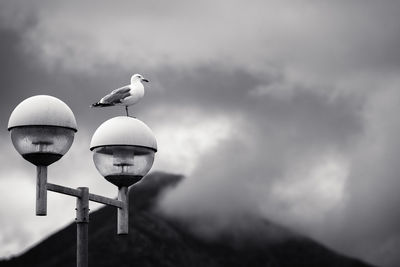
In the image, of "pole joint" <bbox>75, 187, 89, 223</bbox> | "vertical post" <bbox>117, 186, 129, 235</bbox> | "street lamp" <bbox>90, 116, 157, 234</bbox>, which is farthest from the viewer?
"vertical post" <bbox>117, 186, 129, 235</bbox>

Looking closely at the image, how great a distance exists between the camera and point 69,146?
15531 millimetres

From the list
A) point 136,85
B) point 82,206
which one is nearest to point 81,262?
point 82,206

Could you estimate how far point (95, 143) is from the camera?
666 inches

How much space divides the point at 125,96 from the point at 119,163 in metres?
3.31

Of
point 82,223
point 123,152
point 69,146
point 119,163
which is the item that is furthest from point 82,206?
point 123,152

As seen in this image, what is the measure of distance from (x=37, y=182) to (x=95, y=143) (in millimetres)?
2077

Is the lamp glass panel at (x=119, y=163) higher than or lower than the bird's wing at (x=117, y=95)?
lower

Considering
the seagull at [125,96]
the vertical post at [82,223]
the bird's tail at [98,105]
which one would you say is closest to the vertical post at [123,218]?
the vertical post at [82,223]

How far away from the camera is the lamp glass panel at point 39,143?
600 inches

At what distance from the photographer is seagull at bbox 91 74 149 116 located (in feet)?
65.1

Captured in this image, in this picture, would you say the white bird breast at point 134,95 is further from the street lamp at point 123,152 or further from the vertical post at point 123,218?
the vertical post at point 123,218

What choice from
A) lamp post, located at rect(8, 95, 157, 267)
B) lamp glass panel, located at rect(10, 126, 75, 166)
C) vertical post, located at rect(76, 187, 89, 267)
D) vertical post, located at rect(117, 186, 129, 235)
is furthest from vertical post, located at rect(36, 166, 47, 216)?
vertical post, located at rect(117, 186, 129, 235)

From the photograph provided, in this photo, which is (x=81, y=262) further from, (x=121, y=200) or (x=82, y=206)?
(x=121, y=200)

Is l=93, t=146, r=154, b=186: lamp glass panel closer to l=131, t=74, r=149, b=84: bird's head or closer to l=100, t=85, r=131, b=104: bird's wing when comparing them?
l=100, t=85, r=131, b=104: bird's wing
